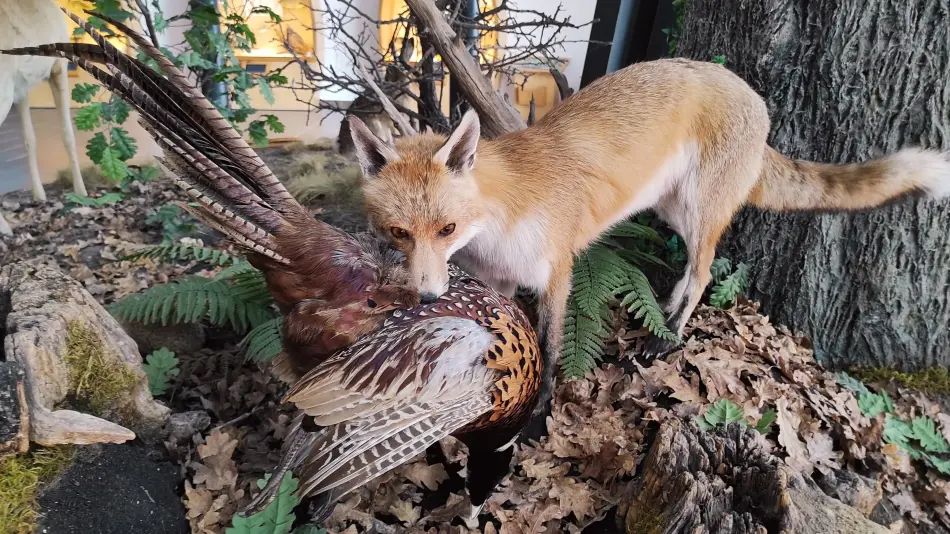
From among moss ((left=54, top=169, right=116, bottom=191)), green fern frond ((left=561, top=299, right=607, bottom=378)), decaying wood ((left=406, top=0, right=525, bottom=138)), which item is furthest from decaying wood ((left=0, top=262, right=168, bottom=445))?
moss ((left=54, top=169, right=116, bottom=191))

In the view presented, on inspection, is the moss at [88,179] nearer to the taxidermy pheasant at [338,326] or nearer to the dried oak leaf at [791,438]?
the taxidermy pheasant at [338,326]

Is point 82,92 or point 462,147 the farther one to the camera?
point 82,92

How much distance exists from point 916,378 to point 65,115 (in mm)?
5683

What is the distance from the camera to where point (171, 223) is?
3.67 metres

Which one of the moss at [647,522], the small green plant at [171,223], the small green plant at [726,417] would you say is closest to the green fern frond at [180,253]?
the small green plant at [171,223]

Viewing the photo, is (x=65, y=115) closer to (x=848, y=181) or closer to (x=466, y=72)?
(x=466, y=72)

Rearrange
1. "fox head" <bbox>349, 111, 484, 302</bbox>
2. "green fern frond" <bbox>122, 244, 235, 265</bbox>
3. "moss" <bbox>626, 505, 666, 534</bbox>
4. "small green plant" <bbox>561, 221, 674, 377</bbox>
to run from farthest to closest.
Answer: "green fern frond" <bbox>122, 244, 235, 265</bbox>
"small green plant" <bbox>561, 221, 674, 377</bbox>
"fox head" <bbox>349, 111, 484, 302</bbox>
"moss" <bbox>626, 505, 666, 534</bbox>

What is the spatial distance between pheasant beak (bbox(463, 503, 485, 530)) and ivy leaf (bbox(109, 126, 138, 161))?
9.76 ft

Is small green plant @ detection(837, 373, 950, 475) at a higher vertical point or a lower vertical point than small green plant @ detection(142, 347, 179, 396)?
lower

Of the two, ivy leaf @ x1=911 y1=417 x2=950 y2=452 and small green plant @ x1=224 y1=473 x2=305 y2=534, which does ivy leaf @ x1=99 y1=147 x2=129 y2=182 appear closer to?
small green plant @ x1=224 y1=473 x2=305 y2=534

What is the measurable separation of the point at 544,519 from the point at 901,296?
2.28 m

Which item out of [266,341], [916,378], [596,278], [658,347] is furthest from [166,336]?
[916,378]

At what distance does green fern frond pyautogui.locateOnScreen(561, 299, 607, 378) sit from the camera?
2250mm

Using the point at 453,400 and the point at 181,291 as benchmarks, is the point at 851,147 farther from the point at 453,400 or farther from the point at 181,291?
the point at 181,291
